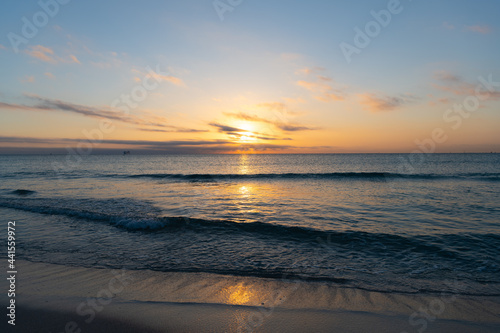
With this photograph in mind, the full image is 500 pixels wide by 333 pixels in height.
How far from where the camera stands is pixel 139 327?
469cm

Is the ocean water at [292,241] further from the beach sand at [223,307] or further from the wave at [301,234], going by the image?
the beach sand at [223,307]

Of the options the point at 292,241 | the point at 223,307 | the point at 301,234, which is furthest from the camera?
the point at 301,234

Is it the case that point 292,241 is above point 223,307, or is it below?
below

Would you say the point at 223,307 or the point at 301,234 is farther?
the point at 301,234

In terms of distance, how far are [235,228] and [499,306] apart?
353 inches

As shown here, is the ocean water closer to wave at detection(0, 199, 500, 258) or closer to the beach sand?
wave at detection(0, 199, 500, 258)

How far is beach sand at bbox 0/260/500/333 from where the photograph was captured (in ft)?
15.5

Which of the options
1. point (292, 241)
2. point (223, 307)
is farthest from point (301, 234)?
point (223, 307)

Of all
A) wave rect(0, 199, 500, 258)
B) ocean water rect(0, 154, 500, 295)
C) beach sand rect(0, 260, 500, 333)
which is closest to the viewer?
beach sand rect(0, 260, 500, 333)

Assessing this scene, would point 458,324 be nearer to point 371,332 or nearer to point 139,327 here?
point 371,332

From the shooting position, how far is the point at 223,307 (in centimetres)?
536

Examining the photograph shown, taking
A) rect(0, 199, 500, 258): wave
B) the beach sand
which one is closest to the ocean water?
rect(0, 199, 500, 258): wave

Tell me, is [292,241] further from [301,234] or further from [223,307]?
[223,307]

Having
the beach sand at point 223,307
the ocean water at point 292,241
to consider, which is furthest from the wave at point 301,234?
the beach sand at point 223,307
